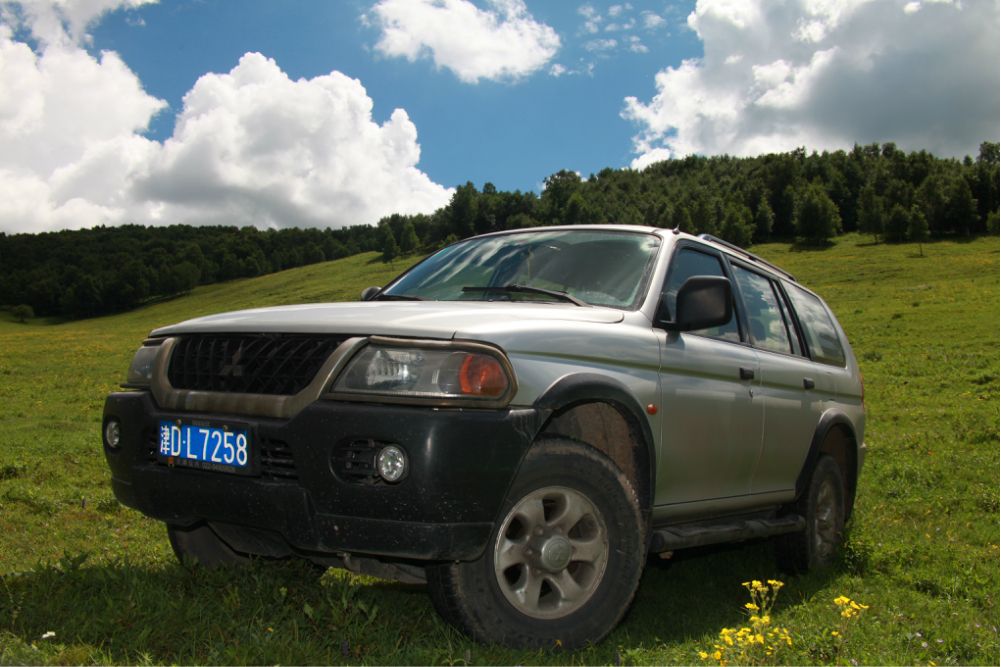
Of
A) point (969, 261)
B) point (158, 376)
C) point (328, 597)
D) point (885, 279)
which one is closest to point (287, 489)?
point (328, 597)

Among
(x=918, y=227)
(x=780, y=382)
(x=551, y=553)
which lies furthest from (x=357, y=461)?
(x=918, y=227)

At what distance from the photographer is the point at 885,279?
46.8 m

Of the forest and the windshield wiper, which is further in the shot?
the forest

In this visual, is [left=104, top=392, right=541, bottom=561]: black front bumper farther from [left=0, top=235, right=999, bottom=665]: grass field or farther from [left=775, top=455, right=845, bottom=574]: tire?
[left=775, top=455, right=845, bottom=574]: tire

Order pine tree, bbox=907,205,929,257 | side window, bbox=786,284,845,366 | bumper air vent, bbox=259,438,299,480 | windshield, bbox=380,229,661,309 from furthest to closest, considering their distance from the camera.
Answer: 1. pine tree, bbox=907,205,929,257
2. side window, bbox=786,284,845,366
3. windshield, bbox=380,229,661,309
4. bumper air vent, bbox=259,438,299,480

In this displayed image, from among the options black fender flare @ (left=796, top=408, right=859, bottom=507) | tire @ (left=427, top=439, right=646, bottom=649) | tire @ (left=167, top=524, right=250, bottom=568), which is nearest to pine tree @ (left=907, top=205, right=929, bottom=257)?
black fender flare @ (left=796, top=408, right=859, bottom=507)

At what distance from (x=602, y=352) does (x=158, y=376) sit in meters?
1.86

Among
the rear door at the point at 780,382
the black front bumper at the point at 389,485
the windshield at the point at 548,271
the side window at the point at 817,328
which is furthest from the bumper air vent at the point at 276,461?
the side window at the point at 817,328

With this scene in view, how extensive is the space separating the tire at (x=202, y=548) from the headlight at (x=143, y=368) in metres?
0.82

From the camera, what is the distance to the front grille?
3.05 m

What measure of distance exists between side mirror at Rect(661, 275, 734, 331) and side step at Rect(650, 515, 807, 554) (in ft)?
3.13

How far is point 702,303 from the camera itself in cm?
379

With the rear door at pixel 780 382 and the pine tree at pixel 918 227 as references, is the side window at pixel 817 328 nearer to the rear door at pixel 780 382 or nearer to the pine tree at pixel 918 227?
the rear door at pixel 780 382

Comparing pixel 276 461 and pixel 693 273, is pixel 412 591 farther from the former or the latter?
pixel 693 273
